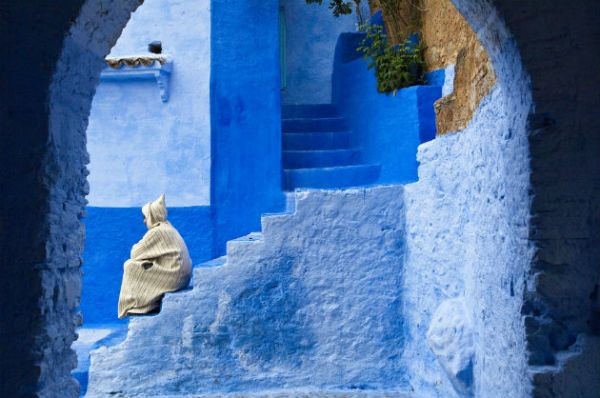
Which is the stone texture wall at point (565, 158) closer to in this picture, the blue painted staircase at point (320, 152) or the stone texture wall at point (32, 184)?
the stone texture wall at point (32, 184)

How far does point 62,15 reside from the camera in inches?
91.4

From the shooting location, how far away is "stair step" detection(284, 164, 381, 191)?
6.79 meters

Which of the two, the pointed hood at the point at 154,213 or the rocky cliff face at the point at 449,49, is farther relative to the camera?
the pointed hood at the point at 154,213

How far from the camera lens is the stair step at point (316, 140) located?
7.84 meters

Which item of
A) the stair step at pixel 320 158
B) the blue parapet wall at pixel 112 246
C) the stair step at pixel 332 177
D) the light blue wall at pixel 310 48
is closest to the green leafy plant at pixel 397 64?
the stair step at pixel 332 177

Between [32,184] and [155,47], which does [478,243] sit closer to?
[32,184]

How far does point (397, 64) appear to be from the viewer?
6.41 m

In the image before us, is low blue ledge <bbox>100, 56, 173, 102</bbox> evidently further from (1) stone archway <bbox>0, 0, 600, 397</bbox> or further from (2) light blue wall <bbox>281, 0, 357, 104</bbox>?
(1) stone archway <bbox>0, 0, 600, 397</bbox>

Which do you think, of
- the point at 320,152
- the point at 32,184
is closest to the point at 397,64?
the point at 320,152

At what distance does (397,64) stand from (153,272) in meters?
3.15

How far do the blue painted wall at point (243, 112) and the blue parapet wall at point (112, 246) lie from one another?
0.23m

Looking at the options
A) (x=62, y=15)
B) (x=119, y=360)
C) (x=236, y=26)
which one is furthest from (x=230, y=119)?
(x=62, y=15)

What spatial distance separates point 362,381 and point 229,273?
156cm

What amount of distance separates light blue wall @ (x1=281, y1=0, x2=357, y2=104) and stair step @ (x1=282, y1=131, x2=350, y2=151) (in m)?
2.31
